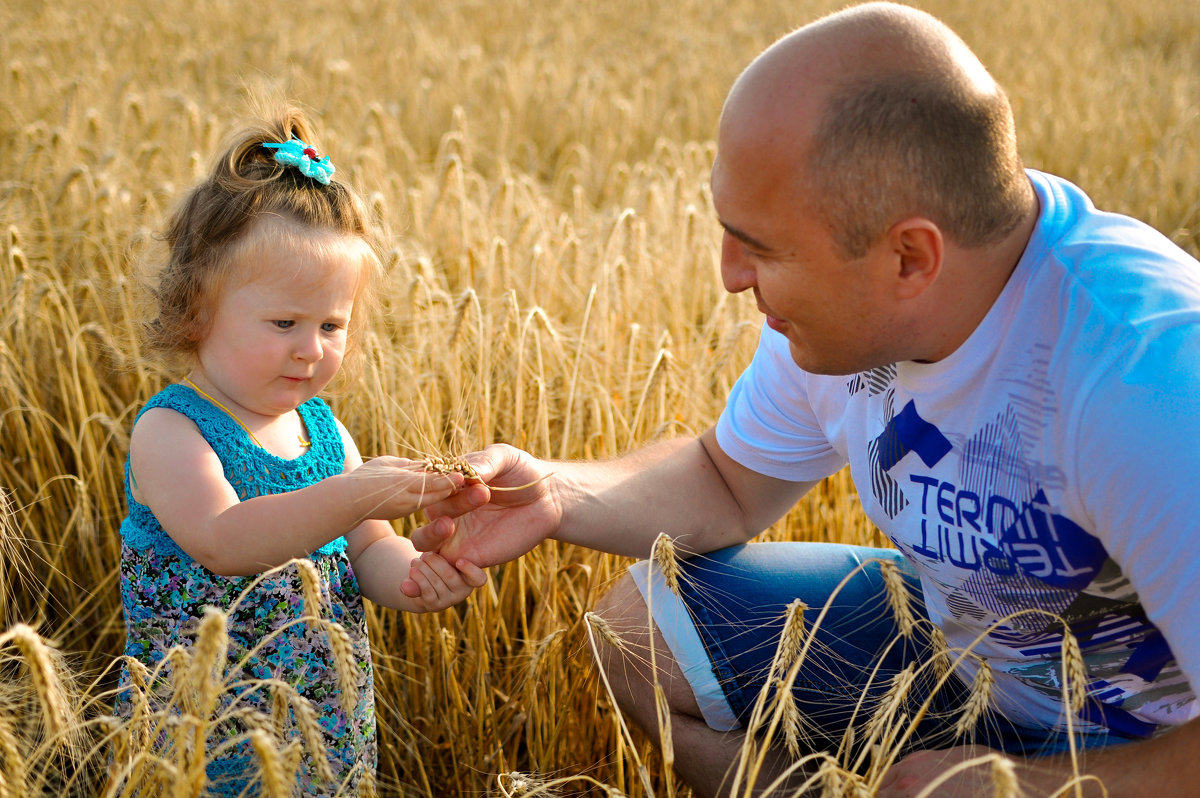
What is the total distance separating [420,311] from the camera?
8.50 feet

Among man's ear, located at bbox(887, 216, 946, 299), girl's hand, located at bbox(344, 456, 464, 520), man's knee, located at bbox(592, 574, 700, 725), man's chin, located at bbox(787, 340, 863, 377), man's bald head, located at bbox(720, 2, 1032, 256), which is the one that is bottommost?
man's knee, located at bbox(592, 574, 700, 725)

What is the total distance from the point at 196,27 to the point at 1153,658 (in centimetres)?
775

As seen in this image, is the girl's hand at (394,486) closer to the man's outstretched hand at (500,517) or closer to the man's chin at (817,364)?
the man's outstretched hand at (500,517)

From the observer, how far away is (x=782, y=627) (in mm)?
2043

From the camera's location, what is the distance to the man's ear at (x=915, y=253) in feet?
4.89

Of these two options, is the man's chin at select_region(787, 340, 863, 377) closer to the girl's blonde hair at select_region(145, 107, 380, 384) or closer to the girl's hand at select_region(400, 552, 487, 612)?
the girl's hand at select_region(400, 552, 487, 612)

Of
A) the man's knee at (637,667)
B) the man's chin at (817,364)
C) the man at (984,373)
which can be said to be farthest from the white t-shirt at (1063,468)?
the man's knee at (637,667)

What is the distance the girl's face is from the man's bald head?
733 millimetres

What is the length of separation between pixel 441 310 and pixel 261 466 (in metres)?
1.15

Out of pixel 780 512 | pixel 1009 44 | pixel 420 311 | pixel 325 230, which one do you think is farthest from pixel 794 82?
pixel 1009 44

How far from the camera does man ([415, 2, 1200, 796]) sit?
1.36 metres

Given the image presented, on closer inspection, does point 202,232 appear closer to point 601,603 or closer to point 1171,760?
point 601,603

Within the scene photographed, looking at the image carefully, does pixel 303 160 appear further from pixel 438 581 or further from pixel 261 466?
pixel 438 581

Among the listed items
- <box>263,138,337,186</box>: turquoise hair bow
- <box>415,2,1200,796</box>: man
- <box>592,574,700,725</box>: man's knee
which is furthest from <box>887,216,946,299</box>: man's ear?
<box>263,138,337,186</box>: turquoise hair bow
